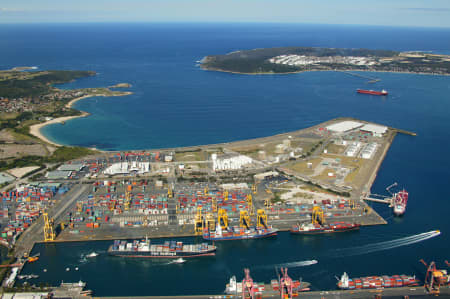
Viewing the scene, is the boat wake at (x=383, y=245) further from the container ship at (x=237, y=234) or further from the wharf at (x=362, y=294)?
the container ship at (x=237, y=234)

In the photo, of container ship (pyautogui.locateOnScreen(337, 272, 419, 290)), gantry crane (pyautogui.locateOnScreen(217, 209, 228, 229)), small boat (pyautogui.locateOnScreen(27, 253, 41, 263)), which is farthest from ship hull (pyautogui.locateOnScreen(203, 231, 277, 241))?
small boat (pyautogui.locateOnScreen(27, 253, 41, 263))

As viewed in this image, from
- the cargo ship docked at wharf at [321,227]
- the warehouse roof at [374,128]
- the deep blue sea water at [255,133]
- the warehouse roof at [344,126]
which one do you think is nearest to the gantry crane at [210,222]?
the deep blue sea water at [255,133]

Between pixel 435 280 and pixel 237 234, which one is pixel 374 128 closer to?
pixel 435 280

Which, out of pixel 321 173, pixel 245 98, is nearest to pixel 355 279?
pixel 321 173

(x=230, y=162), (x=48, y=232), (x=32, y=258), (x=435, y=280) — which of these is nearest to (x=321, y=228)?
(x=435, y=280)

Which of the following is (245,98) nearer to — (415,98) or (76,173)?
(415,98)
